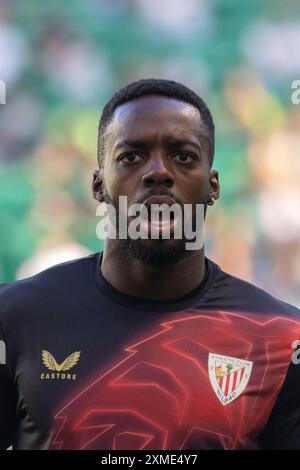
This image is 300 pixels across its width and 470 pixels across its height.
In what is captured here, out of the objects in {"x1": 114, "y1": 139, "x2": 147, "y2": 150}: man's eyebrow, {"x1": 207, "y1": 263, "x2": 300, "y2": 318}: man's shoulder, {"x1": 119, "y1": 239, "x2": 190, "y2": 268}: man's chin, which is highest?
{"x1": 114, "y1": 139, "x2": 147, "y2": 150}: man's eyebrow

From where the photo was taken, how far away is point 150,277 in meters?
2.32

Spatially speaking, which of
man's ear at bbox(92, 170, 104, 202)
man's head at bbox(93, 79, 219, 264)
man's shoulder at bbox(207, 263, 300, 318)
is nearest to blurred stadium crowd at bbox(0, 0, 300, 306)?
man's shoulder at bbox(207, 263, 300, 318)

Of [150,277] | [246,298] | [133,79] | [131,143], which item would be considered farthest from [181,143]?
[133,79]

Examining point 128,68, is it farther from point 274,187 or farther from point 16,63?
point 274,187

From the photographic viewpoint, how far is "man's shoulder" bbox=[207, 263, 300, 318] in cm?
243

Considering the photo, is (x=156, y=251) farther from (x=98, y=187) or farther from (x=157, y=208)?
(x=98, y=187)

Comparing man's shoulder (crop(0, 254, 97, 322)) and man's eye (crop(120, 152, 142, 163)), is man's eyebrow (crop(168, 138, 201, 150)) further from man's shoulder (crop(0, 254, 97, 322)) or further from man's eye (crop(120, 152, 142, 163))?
man's shoulder (crop(0, 254, 97, 322))

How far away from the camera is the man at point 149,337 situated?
2.09 m

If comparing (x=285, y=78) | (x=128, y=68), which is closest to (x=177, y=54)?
(x=128, y=68)

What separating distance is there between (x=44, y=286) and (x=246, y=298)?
0.65 metres

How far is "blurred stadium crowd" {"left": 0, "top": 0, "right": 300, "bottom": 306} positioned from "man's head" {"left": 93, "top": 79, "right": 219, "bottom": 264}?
5032 millimetres

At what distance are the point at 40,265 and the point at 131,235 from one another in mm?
5153

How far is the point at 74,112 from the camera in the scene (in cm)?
807

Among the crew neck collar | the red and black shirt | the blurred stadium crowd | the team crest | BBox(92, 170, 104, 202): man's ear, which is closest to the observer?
the red and black shirt
